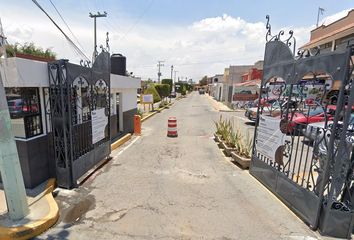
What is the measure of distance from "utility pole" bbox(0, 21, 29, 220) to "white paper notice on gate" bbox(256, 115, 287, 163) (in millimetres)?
5297

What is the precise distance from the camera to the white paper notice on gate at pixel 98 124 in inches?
256

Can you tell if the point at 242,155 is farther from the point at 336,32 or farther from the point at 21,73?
the point at 336,32

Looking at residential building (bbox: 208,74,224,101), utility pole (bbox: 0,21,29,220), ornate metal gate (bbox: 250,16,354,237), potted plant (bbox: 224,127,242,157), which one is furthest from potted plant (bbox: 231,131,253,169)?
residential building (bbox: 208,74,224,101)

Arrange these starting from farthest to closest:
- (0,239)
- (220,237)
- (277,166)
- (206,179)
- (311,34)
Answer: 1. (311,34)
2. (206,179)
3. (277,166)
4. (220,237)
5. (0,239)

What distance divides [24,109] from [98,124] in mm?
2104

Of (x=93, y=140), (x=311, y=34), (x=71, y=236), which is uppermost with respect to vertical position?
(x=311, y=34)

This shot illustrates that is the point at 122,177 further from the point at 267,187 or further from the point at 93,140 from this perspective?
the point at 267,187

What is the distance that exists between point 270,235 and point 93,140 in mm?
5039

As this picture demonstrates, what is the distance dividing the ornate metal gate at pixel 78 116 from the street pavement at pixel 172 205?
52 cm

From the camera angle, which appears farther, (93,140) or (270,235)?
(93,140)

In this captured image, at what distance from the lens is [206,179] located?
6230 millimetres

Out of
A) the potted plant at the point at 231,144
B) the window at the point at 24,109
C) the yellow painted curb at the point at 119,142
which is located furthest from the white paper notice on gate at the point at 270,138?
the yellow painted curb at the point at 119,142

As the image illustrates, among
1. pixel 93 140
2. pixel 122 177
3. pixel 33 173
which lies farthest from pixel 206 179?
pixel 33 173

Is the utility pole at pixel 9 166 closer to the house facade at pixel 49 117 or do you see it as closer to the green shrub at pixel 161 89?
the house facade at pixel 49 117
